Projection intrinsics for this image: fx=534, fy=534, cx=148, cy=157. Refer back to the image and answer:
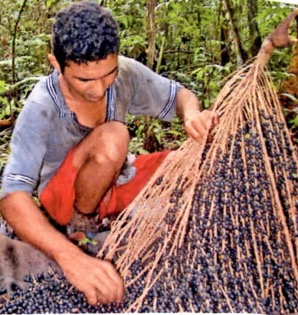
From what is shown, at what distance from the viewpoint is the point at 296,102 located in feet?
3.69

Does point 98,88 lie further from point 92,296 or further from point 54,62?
point 92,296

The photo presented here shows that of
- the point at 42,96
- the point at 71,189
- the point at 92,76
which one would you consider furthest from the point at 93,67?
the point at 71,189

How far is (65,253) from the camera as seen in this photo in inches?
34.8

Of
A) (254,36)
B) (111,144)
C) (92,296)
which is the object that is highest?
(254,36)

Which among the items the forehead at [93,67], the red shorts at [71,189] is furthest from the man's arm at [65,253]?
the forehead at [93,67]

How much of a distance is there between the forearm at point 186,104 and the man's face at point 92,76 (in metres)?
0.16

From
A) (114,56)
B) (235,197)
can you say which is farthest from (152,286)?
(114,56)

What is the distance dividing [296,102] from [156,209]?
0.42 meters

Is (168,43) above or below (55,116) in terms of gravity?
above

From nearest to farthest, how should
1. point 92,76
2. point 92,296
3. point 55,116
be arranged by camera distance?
point 92,296, point 92,76, point 55,116

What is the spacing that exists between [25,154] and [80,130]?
0.13m

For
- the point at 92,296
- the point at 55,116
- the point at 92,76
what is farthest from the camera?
the point at 55,116

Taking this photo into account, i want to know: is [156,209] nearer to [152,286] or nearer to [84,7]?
[152,286]

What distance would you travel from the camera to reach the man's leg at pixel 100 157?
3.44 ft
